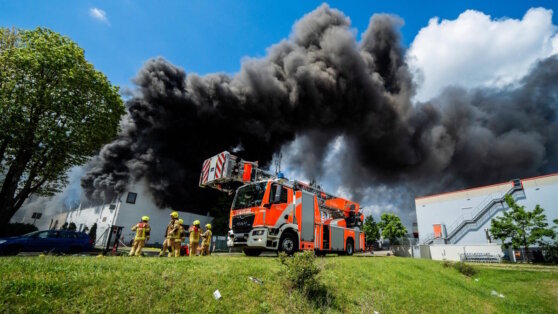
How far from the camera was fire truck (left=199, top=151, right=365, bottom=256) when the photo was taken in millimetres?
8766

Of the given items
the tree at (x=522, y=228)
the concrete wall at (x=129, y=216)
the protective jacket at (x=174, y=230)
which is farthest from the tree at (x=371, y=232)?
the protective jacket at (x=174, y=230)

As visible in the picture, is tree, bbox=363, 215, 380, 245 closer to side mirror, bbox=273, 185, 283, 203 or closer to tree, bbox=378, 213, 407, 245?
tree, bbox=378, 213, 407, 245

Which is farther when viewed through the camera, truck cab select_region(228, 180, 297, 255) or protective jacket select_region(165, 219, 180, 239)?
protective jacket select_region(165, 219, 180, 239)

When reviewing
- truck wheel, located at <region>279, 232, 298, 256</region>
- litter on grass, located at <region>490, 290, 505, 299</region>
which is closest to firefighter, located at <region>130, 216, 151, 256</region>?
truck wheel, located at <region>279, 232, 298, 256</region>

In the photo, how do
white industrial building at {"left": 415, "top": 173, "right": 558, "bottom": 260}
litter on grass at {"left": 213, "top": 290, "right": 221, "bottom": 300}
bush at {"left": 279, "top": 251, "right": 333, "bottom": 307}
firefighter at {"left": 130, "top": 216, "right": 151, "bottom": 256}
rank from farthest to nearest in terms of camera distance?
white industrial building at {"left": 415, "top": 173, "right": 558, "bottom": 260}
firefighter at {"left": 130, "top": 216, "right": 151, "bottom": 256}
bush at {"left": 279, "top": 251, "right": 333, "bottom": 307}
litter on grass at {"left": 213, "top": 290, "right": 221, "bottom": 300}

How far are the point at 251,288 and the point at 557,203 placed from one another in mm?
34102

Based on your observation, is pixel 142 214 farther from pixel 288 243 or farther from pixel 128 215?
pixel 288 243

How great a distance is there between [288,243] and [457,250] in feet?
83.2

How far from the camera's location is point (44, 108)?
43.7 ft

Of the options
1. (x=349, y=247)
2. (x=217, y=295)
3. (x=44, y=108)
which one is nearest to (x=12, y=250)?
(x=44, y=108)

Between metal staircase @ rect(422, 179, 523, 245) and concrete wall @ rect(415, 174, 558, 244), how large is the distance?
103 millimetres

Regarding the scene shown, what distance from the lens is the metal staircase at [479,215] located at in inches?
1137

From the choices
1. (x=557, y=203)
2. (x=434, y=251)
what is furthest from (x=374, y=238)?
(x=557, y=203)

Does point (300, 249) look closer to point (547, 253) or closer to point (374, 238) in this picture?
point (547, 253)
